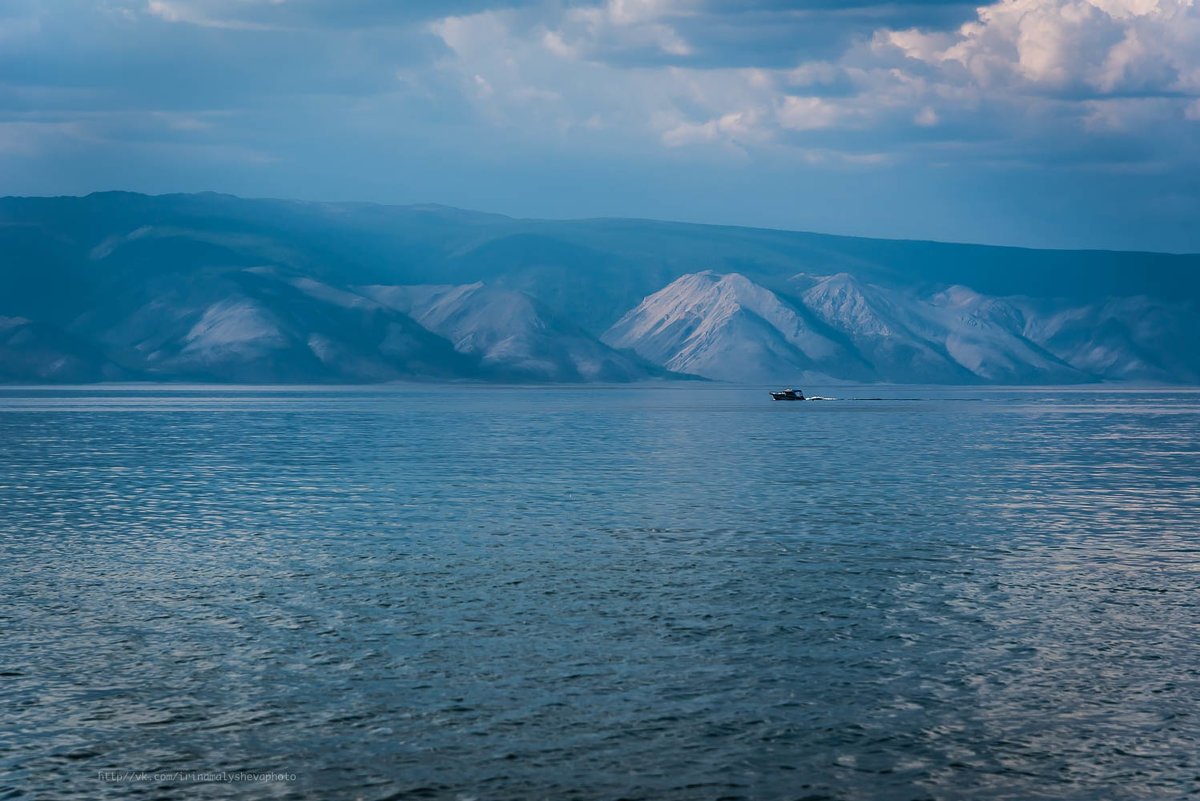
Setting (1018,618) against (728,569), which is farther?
(728,569)

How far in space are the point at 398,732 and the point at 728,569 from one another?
51.6 ft

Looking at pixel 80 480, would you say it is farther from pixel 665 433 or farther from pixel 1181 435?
pixel 1181 435

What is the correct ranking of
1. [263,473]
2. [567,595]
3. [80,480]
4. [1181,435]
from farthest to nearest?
[1181,435], [263,473], [80,480], [567,595]

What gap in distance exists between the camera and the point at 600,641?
24375mm

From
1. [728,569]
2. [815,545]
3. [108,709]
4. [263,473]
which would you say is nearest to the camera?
[108,709]

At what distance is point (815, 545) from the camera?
37.8 m

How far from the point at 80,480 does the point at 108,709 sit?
43.1 m

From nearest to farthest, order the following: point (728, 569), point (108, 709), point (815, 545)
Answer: point (108, 709) → point (728, 569) → point (815, 545)

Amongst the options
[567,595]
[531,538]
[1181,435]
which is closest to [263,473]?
[531,538]

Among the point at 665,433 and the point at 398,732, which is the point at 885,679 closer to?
the point at 398,732

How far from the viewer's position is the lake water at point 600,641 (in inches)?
669

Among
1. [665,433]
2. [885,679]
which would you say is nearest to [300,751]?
[885,679]

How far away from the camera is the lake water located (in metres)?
17.0

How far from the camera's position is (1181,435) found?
104 m
